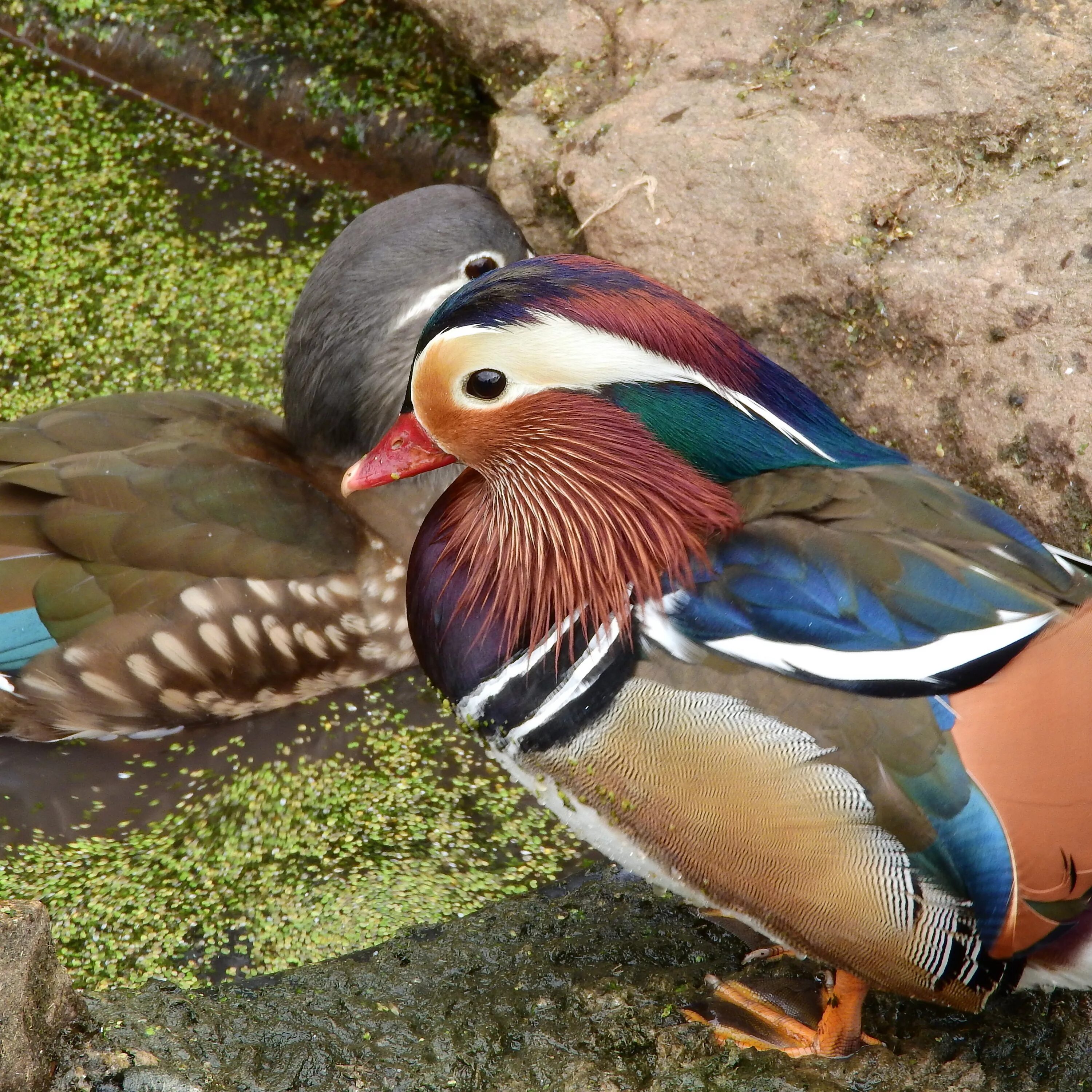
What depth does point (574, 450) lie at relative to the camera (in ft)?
6.13

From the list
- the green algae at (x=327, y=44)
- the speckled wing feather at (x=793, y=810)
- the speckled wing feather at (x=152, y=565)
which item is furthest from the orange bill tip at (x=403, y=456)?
the green algae at (x=327, y=44)

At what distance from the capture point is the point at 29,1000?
1546 millimetres

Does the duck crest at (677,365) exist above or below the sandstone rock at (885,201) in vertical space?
below

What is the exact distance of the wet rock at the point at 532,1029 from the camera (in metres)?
1.74

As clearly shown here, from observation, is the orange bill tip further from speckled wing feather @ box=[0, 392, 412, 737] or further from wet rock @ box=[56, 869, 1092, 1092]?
wet rock @ box=[56, 869, 1092, 1092]

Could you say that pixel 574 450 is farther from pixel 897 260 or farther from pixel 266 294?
pixel 266 294

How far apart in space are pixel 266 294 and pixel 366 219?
0.90 metres

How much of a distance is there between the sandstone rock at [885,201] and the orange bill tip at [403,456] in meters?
1.06

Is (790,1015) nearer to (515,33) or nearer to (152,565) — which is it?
(152,565)

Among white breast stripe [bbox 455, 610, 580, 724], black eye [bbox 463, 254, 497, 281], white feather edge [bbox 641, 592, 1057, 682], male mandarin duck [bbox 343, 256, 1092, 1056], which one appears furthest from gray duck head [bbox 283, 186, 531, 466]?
white feather edge [bbox 641, 592, 1057, 682]

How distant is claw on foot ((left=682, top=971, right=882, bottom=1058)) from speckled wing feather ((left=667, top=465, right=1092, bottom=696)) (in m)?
0.54

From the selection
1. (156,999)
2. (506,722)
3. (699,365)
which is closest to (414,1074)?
(156,999)

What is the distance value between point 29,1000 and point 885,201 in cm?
220

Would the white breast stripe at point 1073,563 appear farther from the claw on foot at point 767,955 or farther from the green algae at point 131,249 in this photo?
the green algae at point 131,249
